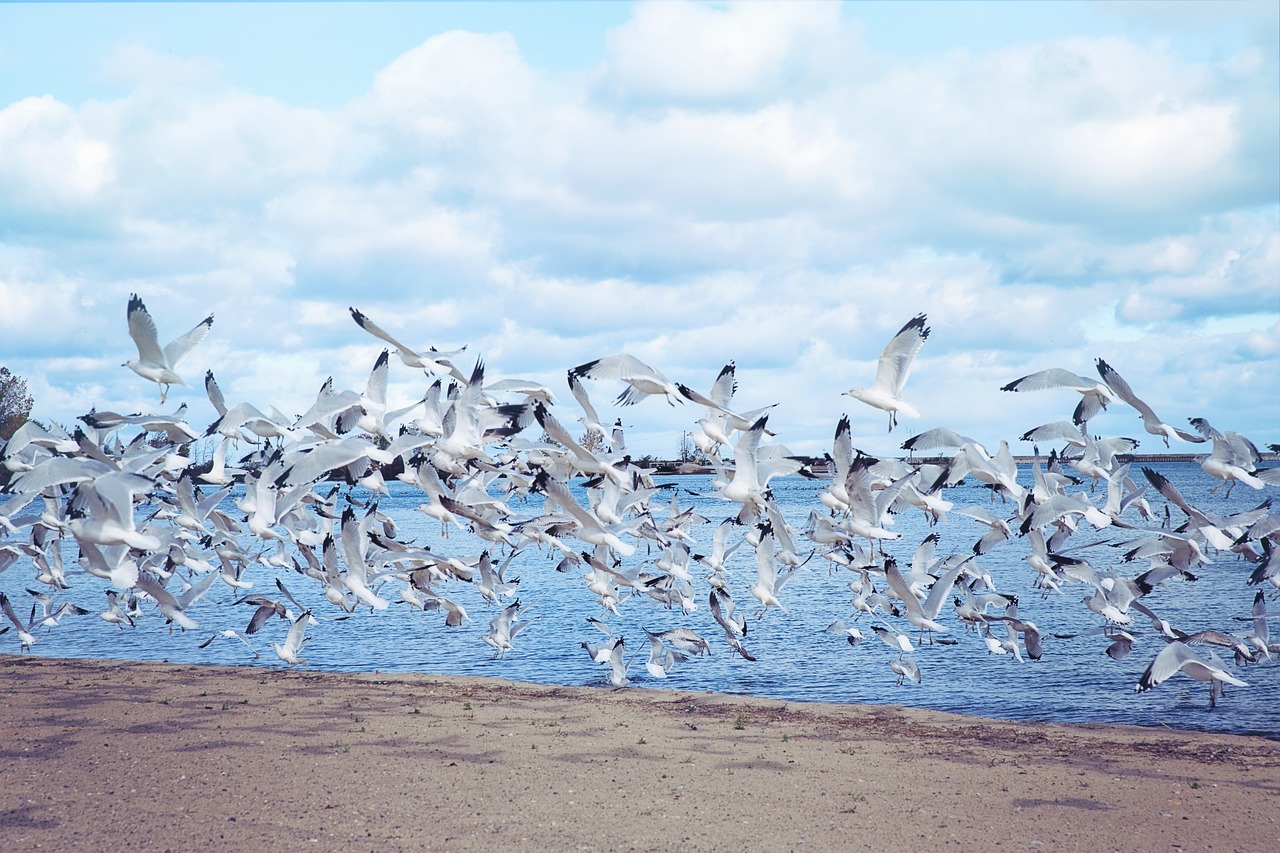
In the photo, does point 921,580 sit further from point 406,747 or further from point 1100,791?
point 406,747

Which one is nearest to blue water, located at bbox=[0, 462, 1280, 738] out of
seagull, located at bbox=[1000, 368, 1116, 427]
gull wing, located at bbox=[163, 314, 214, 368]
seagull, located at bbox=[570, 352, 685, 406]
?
seagull, located at bbox=[570, 352, 685, 406]

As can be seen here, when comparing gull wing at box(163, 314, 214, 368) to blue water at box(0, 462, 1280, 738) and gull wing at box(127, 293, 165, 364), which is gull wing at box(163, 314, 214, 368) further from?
blue water at box(0, 462, 1280, 738)

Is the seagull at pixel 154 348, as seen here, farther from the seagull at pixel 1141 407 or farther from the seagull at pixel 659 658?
the seagull at pixel 1141 407

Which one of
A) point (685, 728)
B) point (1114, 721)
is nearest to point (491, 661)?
point (685, 728)

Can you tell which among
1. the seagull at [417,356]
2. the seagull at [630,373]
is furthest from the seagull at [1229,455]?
the seagull at [417,356]

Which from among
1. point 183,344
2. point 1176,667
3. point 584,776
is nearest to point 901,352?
point 1176,667

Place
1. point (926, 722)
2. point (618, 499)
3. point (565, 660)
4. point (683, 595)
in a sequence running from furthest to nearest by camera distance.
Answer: point (565, 660) < point (683, 595) < point (926, 722) < point (618, 499)

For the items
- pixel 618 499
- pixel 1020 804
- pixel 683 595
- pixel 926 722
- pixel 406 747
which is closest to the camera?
pixel 1020 804

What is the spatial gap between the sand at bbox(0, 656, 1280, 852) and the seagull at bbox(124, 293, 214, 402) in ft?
12.3

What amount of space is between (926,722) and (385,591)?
712 inches

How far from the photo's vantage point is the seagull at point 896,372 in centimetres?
1055

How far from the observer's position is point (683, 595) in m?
14.0

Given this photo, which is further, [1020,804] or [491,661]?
[491,661]

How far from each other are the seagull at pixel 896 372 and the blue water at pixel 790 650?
8.22 feet
